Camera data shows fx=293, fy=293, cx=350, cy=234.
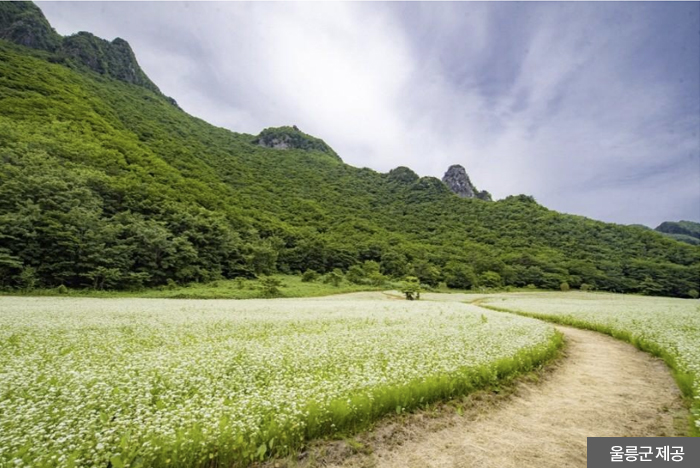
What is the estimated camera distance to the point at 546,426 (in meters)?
6.59

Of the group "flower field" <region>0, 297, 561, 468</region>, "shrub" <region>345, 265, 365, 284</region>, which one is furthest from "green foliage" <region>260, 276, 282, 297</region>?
"flower field" <region>0, 297, 561, 468</region>

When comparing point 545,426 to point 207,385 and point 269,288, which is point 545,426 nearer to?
point 207,385

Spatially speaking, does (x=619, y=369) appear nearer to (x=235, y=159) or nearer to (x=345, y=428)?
(x=345, y=428)

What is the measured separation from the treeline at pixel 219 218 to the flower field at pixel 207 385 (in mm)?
35234

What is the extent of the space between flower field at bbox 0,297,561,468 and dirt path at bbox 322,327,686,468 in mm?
852

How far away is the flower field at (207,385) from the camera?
4430 mm

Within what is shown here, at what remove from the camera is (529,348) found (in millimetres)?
11836

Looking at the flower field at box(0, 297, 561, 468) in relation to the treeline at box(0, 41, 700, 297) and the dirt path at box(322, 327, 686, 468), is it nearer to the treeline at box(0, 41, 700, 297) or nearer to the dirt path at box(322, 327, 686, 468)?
the dirt path at box(322, 327, 686, 468)

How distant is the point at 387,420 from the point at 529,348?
833 cm

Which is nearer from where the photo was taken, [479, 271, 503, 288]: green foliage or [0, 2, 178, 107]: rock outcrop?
[479, 271, 503, 288]: green foliage

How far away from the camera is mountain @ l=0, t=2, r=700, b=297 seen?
41.1 meters

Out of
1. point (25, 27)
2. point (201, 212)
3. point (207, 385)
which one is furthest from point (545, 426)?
point (25, 27)

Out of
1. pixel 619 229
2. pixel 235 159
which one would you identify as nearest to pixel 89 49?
pixel 235 159

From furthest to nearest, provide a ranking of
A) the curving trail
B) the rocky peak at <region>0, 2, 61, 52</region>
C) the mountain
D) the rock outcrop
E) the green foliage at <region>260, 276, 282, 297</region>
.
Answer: the rock outcrop
the rocky peak at <region>0, 2, 61, 52</region>
the green foliage at <region>260, 276, 282, 297</region>
the mountain
the curving trail
